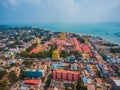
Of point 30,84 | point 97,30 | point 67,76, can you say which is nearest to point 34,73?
point 30,84

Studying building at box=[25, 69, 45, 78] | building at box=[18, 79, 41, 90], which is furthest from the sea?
building at box=[18, 79, 41, 90]

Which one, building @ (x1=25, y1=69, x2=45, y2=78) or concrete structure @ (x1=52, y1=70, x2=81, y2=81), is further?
building @ (x1=25, y1=69, x2=45, y2=78)

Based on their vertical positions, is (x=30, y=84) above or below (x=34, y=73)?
below

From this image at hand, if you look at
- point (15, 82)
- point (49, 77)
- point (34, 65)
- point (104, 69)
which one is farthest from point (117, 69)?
point (15, 82)

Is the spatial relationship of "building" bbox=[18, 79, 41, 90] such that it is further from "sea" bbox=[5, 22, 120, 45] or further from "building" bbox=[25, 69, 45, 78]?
"sea" bbox=[5, 22, 120, 45]

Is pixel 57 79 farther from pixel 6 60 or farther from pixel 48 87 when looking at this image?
pixel 6 60

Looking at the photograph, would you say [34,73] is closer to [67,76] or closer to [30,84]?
[30,84]

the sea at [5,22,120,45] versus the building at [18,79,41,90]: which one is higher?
the building at [18,79,41,90]

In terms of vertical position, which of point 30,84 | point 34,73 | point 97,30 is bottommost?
point 97,30

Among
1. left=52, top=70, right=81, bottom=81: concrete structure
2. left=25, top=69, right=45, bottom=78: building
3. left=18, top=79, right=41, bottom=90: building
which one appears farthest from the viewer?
left=25, top=69, right=45, bottom=78: building

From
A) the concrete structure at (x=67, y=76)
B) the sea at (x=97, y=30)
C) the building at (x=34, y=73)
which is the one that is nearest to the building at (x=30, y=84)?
the building at (x=34, y=73)

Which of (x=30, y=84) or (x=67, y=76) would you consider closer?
(x=30, y=84)
